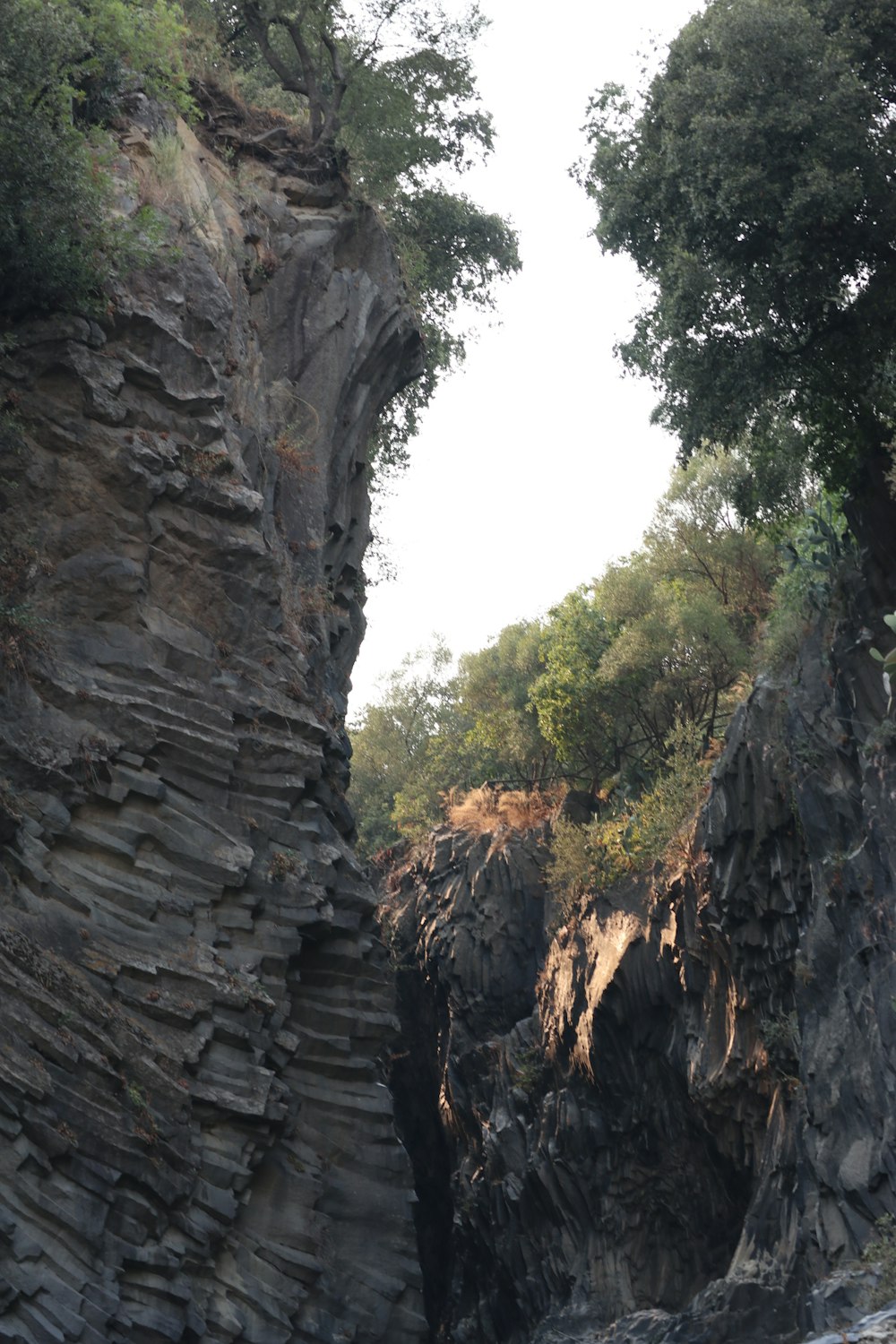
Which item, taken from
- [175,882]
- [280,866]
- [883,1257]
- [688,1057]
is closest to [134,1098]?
[175,882]

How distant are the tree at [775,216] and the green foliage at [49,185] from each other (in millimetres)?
7679

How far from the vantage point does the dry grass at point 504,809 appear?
3400cm

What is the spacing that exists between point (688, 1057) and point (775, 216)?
13642 millimetres

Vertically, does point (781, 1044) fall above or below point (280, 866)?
below

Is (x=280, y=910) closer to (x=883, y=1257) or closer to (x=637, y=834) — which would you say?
(x=883, y=1257)

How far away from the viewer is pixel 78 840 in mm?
15633

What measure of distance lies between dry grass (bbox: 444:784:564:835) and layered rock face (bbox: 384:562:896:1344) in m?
0.94

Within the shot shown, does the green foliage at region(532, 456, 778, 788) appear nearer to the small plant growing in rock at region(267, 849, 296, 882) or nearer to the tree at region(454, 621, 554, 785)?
the tree at region(454, 621, 554, 785)

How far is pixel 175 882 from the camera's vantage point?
16.2 meters

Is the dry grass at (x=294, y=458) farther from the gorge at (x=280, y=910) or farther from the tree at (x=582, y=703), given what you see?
the tree at (x=582, y=703)

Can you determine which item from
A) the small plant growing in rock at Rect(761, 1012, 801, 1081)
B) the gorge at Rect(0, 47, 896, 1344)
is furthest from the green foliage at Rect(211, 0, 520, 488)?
the small plant growing in rock at Rect(761, 1012, 801, 1081)

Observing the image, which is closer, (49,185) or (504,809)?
(49,185)

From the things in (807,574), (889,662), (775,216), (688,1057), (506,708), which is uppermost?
(506,708)

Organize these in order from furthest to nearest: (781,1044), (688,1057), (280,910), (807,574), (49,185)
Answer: (688,1057) → (807,574) → (781,1044) → (280,910) → (49,185)
